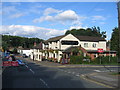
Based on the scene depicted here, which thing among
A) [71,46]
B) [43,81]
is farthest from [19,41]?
[43,81]

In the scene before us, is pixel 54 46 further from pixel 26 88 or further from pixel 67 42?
pixel 26 88

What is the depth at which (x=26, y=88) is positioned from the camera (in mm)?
12547

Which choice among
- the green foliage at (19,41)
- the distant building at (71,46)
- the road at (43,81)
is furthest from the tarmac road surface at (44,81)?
the green foliage at (19,41)

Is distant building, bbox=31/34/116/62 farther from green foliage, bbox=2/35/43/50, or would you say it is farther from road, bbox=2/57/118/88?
green foliage, bbox=2/35/43/50

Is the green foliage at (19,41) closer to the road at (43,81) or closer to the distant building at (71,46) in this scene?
the distant building at (71,46)

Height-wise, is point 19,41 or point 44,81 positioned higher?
point 19,41

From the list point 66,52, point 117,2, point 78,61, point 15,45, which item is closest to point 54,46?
point 66,52

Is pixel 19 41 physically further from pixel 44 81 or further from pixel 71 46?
pixel 44 81

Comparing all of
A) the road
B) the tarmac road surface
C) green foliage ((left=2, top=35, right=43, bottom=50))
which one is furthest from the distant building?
green foliage ((left=2, top=35, right=43, bottom=50))

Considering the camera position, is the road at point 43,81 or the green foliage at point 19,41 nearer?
the road at point 43,81

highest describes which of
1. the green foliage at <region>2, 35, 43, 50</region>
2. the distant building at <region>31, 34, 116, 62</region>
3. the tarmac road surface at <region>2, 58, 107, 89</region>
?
the green foliage at <region>2, 35, 43, 50</region>

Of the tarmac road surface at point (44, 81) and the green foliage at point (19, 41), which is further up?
the green foliage at point (19, 41)

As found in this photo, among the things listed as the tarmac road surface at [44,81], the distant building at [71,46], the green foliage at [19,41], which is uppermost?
the green foliage at [19,41]

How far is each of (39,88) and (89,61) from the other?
102ft
